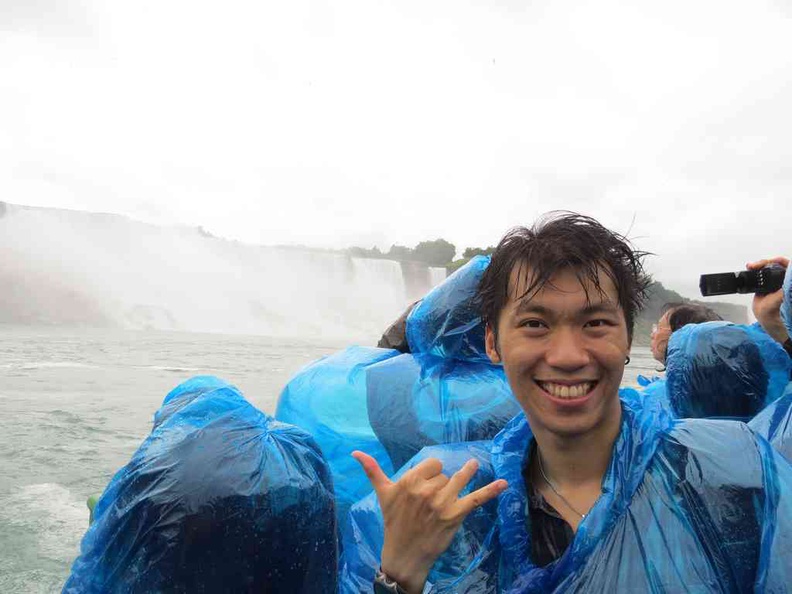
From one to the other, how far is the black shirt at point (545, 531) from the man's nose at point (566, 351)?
0.26 m

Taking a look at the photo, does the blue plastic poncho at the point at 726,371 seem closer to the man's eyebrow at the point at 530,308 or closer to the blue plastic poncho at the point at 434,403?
the blue plastic poncho at the point at 434,403

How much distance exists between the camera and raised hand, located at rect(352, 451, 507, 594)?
0.99 meters

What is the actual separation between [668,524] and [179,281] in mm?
46534

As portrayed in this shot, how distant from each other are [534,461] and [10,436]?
18.6ft

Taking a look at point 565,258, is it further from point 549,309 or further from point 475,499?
point 475,499

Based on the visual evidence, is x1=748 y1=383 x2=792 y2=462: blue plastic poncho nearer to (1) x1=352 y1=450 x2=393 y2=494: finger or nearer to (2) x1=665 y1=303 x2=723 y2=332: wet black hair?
(1) x1=352 y1=450 x2=393 y2=494: finger

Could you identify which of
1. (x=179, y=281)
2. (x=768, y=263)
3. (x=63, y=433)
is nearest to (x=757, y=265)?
(x=768, y=263)

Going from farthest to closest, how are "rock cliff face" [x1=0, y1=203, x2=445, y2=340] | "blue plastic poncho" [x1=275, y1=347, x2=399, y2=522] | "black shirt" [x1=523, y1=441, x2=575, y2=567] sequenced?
"rock cliff face" [x1=0, y1=203, x2=445, y2=340] → "blue plastic poncho" [x1=275, y1=347, x2=399, y2=522] → "black shirt" [x1=523, y1=441, x2=575, y2=567]

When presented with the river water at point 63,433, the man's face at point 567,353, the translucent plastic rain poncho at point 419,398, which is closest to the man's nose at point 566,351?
the man's face at point 567,353

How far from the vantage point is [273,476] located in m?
1.23

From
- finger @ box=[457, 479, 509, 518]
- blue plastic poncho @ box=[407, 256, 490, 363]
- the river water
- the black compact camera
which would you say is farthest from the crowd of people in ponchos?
the river water

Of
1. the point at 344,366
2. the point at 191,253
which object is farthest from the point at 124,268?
the point at 344,366

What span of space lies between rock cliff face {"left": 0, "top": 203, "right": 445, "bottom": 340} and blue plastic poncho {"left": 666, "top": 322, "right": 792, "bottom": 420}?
128 feet

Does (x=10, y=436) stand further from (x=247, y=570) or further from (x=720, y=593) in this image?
(x=720, y=593)
